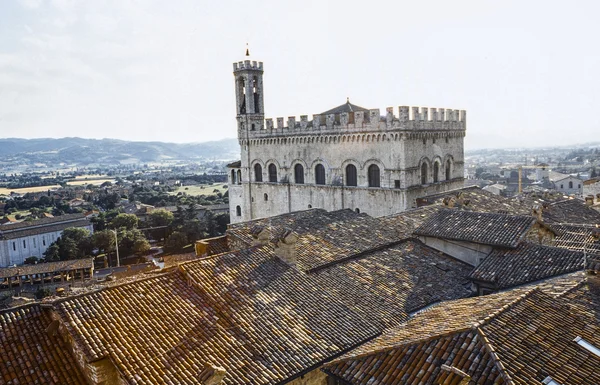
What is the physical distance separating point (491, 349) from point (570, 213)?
25162 mm

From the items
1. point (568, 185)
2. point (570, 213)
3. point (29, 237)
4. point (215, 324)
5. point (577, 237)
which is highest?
point (215, 324)

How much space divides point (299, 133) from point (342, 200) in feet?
20.0

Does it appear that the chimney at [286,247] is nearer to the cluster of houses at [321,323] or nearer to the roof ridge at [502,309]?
the cluster of houses at [321,323]

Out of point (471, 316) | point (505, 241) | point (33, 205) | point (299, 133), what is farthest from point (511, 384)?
point (33, 205)

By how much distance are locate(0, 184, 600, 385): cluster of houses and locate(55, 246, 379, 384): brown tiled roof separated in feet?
0.12

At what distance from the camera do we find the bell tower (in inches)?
1497

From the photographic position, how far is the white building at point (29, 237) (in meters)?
62.8

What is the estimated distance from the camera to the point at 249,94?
125ft

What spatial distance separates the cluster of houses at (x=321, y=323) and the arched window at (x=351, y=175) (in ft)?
48.6

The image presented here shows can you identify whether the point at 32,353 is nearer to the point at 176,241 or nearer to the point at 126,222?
the point at 176,241

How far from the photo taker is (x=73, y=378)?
388 inches

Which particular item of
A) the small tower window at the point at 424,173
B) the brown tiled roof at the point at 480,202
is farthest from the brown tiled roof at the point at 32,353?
the small tower window at the point at 424,173

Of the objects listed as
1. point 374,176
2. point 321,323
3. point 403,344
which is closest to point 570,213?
point 374,176

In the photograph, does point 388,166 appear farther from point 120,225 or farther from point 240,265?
point 120,225
